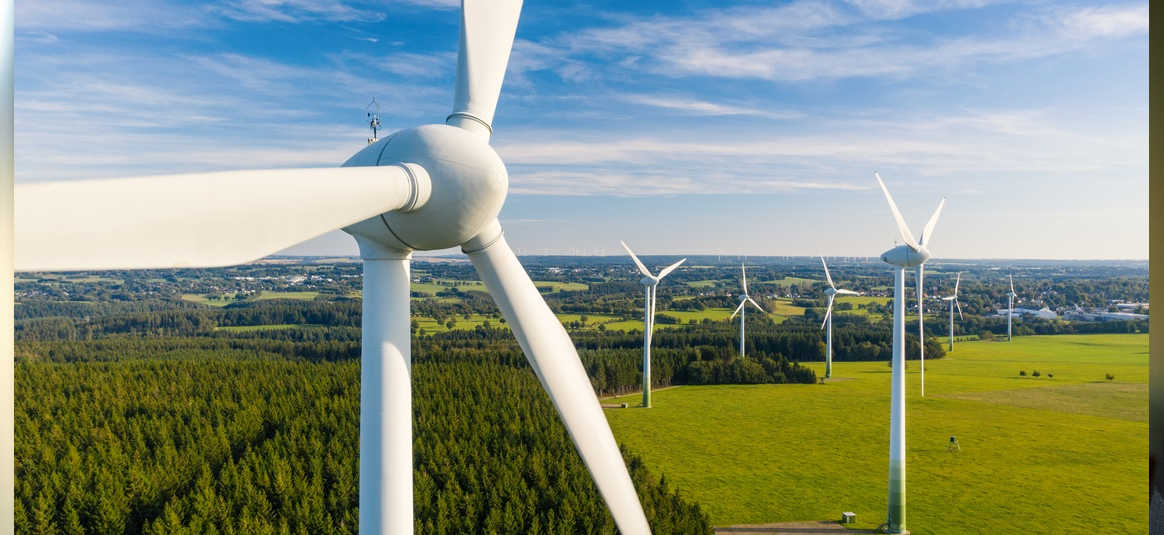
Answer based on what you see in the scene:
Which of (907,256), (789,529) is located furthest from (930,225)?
(789,529)

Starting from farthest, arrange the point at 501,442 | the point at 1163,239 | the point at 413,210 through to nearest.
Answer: the point at 501,442
the point at 413,210
the point at 1163,239

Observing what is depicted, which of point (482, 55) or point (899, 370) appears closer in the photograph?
point (482, 55)

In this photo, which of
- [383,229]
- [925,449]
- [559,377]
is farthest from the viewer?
[925,449]

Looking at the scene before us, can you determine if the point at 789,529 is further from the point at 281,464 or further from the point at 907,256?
the point at 281,464

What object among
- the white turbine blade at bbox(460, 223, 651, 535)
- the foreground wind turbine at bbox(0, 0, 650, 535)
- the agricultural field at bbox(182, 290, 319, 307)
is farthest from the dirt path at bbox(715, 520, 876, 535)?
the agricultural field at bbox(182, 290, 319, 307)

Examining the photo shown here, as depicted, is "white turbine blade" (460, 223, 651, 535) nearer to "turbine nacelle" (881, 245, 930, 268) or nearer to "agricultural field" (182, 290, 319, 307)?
"turbine nacelle" (881, 245, 930, 268)

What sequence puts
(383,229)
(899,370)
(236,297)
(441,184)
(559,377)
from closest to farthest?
(441,184) → (383,229) → (559,377) → (899,370) → (236,297)

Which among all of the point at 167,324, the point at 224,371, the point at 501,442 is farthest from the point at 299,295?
the point at 501,442

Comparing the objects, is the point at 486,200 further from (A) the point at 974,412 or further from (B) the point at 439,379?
(A) the point at 974,412
